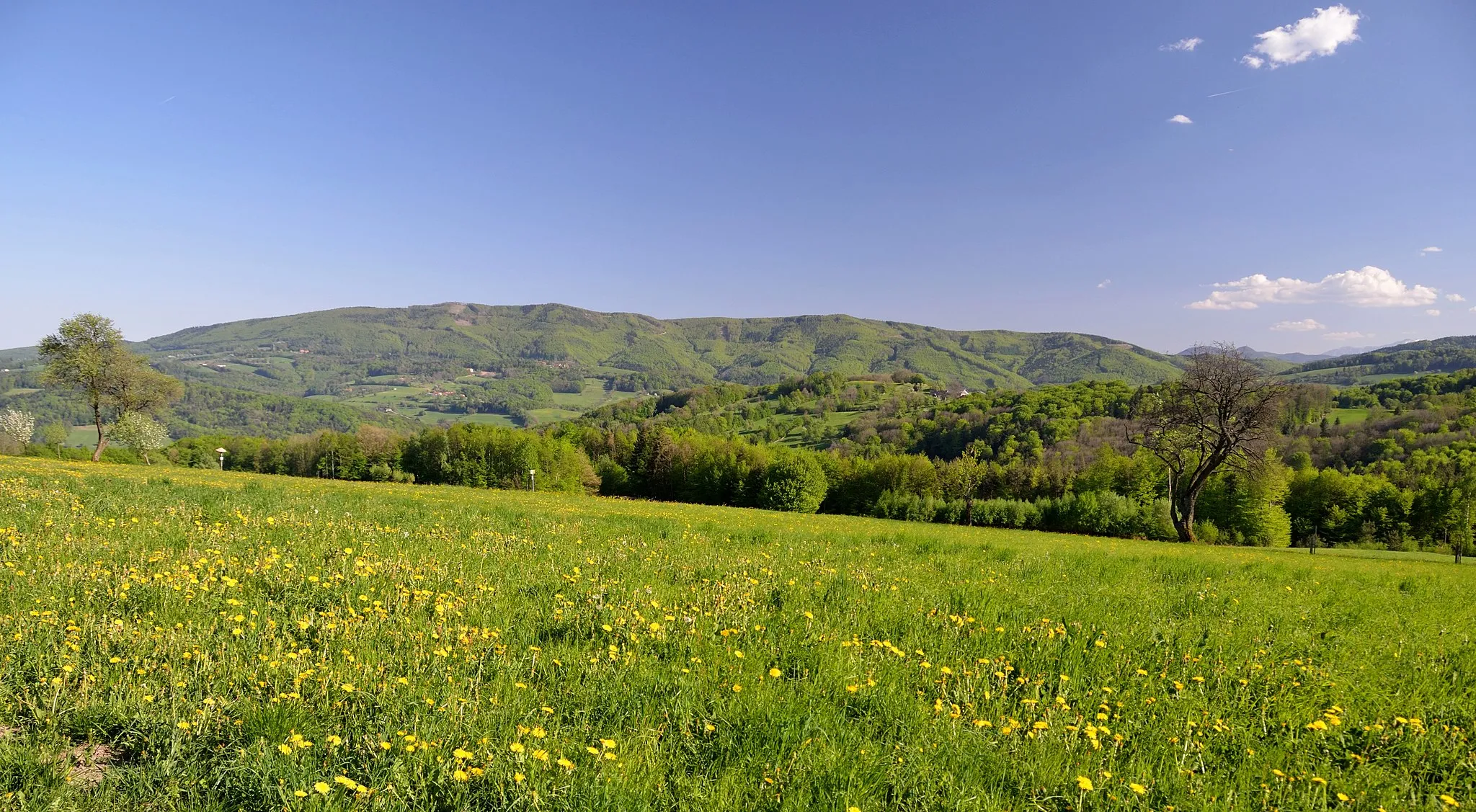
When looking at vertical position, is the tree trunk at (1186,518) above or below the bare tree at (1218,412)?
below

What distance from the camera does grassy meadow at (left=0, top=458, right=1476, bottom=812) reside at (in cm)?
364

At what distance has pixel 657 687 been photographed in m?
4.85

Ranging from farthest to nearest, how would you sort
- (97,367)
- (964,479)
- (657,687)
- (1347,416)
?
(1347,416) < (964,479) < (97,367) < (657,687)

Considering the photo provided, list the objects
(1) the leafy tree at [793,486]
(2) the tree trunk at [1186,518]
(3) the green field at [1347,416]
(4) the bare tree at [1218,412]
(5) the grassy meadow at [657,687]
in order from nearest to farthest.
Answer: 1. (5) the grassy meadow at [657,687]
2. (4) the bare tree at [1218,412]
3. (2) the tree trunk at [1186,518]
4. (1) the leafy tree at [793,486]
5. (3) the green field at [1347,416]

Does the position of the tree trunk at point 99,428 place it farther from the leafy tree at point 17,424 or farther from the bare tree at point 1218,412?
the bare tree at point 1218,412

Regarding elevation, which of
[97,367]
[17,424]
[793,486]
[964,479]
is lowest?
[793,486]

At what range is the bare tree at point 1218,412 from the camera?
34.7 metres

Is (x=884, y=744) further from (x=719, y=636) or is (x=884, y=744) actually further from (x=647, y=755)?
(x=719, y=636)

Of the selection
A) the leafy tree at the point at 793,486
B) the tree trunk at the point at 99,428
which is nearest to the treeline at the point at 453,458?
the leafy tree at the point at 793,486

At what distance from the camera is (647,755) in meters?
3.90

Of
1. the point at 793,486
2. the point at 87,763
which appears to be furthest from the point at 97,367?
the point at 793,486

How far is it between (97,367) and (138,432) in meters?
21.8

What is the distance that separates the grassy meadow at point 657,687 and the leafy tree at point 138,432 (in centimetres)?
7417

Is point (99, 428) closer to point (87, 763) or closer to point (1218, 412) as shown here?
point (87, 763)
